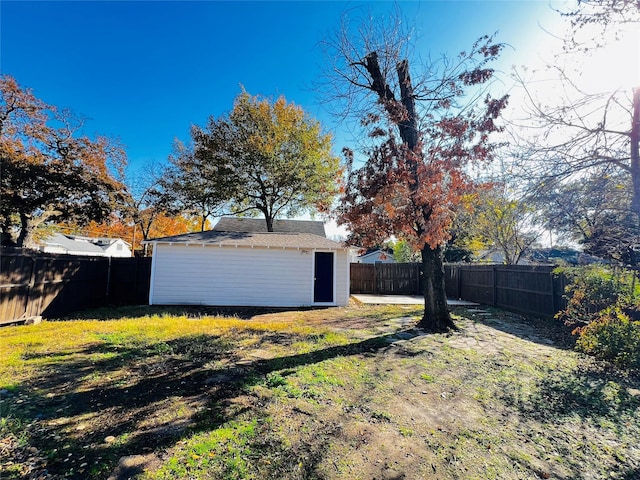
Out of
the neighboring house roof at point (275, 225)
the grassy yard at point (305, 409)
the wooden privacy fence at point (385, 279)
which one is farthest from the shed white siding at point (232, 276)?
the neighboring house roof at point (275, 225)

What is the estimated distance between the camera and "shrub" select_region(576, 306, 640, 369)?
474 centimetres

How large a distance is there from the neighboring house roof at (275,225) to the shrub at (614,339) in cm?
1625

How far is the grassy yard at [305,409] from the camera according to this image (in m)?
2.25

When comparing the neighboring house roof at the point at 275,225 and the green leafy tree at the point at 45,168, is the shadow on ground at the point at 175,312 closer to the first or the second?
the green leafy tree at the point at 45,168

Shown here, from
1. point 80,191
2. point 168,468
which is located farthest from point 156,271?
point 168,468

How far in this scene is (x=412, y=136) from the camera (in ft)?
23.4

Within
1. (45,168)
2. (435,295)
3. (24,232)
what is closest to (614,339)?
(435,295)

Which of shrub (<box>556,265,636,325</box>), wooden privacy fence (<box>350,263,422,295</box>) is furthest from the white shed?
shrub (<box>556,265,636,325</box>)

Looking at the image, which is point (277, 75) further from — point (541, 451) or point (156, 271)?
point (541, 451)

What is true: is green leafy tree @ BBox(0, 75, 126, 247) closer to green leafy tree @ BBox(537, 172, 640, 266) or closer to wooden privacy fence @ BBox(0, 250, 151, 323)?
wooden privacy fence @ BBox(0, 250, 151, 323)

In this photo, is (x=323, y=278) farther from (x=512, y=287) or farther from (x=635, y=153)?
(x=635, y=153)

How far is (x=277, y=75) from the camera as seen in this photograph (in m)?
9.95

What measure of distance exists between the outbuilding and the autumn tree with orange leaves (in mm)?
3567

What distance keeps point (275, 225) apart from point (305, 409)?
18.2 m
